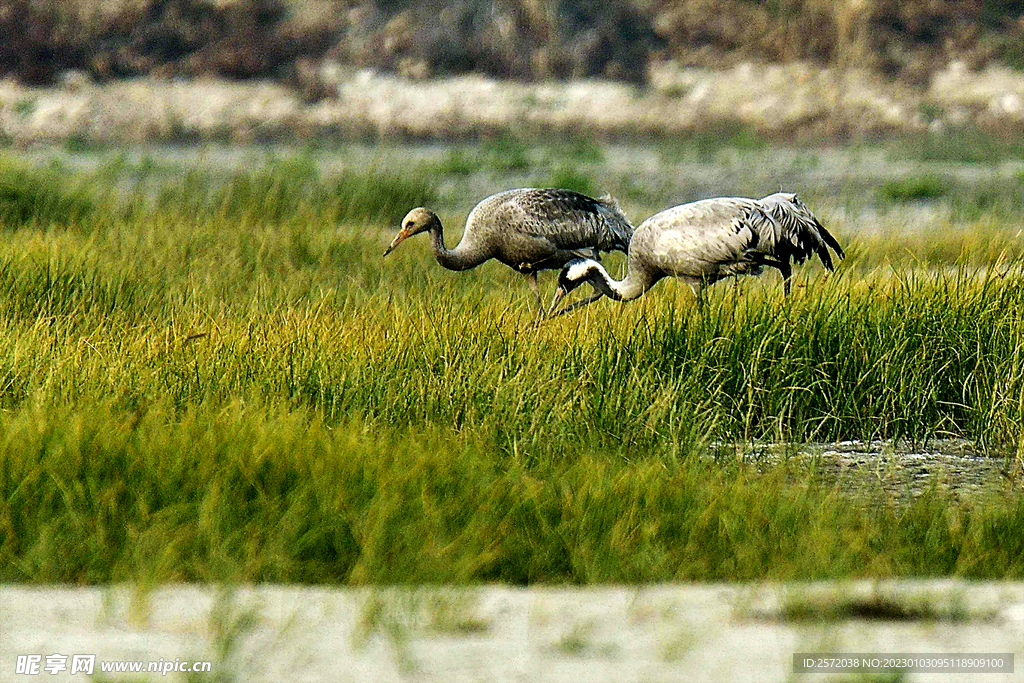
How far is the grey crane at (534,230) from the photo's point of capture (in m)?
7.16

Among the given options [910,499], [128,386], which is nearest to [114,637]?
[128,386]

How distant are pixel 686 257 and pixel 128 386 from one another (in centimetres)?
253

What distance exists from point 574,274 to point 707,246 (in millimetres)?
613

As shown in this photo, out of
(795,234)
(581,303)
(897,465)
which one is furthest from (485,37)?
(897,465)

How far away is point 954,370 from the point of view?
5.67 meters

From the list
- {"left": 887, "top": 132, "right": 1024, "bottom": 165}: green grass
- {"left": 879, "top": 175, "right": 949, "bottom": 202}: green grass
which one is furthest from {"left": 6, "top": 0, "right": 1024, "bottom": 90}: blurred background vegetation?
{"left": 879, "top": 175, "right": 949, "bottom": 202}: green grass

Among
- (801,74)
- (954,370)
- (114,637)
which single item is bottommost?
(114,637)

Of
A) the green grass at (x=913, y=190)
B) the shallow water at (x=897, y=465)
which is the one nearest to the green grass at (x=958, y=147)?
the green grass at (x=913, y=190)

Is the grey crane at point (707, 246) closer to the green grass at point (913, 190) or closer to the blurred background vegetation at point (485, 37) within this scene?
the green grass at point (913, 190)

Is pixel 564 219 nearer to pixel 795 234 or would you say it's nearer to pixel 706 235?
pixel 706 235

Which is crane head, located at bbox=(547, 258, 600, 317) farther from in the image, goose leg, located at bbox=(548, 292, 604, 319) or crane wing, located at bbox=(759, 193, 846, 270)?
crane wing, located at bbox=(759, 193, 846, 270)

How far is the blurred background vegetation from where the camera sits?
23.2 m

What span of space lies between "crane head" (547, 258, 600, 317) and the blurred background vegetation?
1694cm

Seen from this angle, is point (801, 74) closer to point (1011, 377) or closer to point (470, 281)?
point (470, 281)
